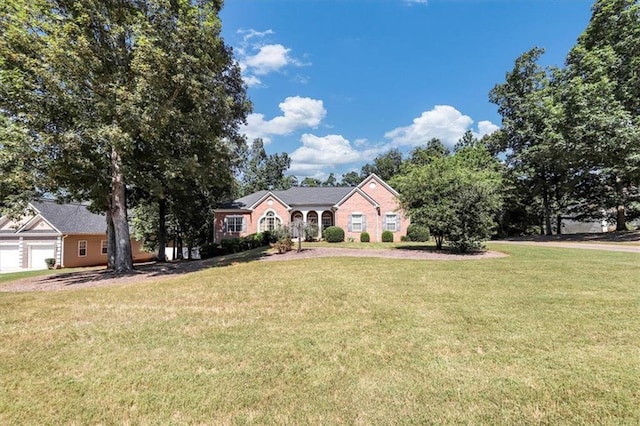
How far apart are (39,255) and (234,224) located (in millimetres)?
15636

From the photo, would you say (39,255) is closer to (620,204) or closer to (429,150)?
(620,204)

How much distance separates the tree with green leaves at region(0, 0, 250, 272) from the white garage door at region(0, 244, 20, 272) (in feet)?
57.9

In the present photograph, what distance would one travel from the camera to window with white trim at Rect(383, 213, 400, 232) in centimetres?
2772

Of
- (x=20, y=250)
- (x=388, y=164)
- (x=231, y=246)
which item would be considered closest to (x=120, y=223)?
(x=231, y=246)

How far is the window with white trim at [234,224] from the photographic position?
27953mm

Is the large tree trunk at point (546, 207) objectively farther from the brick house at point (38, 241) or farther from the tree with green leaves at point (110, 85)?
the brick house at point (38, 241)

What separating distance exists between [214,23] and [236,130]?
6.76 metres

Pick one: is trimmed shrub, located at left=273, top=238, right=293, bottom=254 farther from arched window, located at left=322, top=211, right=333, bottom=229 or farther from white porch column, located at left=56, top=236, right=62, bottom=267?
white porch column, located at left=56, top=236, right=62, bottom=267

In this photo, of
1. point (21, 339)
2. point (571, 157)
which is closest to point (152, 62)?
point (21, 339)

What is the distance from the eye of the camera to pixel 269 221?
2805 cm

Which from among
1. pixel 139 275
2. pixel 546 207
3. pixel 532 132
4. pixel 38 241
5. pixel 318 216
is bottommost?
pixel 139 275

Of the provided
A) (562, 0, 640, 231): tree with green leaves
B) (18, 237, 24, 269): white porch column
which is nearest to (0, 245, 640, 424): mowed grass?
(562, 0, 640, 231): tree with green leaves

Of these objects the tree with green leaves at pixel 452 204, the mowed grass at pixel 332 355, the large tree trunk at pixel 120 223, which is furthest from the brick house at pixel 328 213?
the mowed grass at pixel 332 355

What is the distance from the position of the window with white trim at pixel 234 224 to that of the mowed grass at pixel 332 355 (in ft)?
63.0
